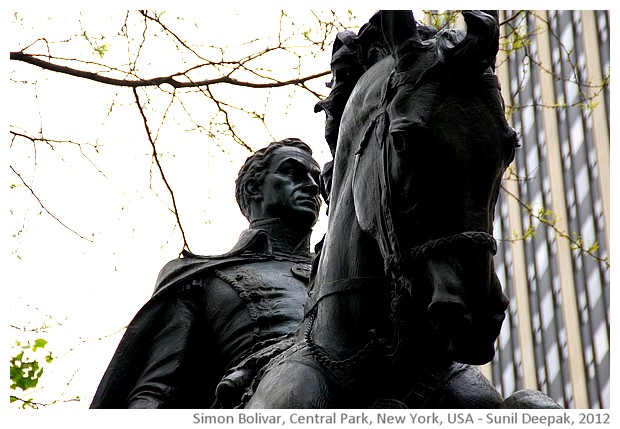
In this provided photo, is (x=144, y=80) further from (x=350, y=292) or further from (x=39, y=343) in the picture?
(x=350, y=292)

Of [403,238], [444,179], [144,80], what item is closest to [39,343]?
[144,80]

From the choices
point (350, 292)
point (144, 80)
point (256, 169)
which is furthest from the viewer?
point (144, 80)

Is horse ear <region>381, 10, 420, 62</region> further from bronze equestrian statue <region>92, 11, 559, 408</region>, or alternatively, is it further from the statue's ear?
the statue's ear

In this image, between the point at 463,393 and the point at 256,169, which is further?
the point at 256,169

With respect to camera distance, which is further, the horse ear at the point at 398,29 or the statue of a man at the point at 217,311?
the statue of a man at the point at 217,311

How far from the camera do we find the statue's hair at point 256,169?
20.4ft

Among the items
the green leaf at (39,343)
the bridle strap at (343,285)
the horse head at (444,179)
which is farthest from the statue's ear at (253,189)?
the green leaf at (39,343)

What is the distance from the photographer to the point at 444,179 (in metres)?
4.09

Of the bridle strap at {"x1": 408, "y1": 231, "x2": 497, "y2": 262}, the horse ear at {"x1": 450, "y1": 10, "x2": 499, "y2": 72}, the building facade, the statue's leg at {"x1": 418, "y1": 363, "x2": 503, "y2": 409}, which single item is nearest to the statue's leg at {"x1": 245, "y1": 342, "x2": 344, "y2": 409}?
the statue's leg at {"x1": 418, "y1": 363, "x2": 503, "y2": 409}

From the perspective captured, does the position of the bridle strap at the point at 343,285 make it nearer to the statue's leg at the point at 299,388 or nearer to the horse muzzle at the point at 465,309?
the statue's leg at the point at 299,388

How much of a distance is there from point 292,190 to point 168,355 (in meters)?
0.93

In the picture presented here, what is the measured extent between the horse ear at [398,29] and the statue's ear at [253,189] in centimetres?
183

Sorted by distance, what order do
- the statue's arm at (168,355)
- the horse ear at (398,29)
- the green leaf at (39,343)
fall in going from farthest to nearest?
1. the green leaf at (39,343)
2. the statue's arm at (168,355)
3. the horse ear at (398,29)
